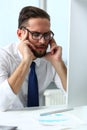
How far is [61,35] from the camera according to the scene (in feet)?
7.47

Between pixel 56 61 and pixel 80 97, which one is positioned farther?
pixel 56 61

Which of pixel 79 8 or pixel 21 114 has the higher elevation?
pixel 79 8

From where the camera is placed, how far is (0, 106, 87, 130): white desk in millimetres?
847

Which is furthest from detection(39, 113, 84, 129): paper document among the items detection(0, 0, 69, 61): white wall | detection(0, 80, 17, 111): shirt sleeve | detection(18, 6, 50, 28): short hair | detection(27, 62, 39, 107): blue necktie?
detection(0, 0, 69, 61): white wall

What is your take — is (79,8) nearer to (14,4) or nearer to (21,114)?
(21,114)

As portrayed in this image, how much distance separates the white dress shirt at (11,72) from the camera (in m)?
1.12

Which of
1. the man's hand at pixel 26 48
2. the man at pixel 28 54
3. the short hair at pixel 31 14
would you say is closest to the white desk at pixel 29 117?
the man at pixel 28 54

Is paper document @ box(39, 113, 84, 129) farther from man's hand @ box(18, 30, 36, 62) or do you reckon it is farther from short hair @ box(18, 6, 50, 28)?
short hair @ box(18, 6, 50, 28)

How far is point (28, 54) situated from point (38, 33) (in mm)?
A: 118

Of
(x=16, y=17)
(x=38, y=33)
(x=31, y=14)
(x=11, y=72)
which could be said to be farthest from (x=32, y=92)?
(x=16, y=17)

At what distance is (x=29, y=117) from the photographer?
0.96m

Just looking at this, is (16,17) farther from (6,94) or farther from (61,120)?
(61,120)

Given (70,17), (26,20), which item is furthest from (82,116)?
(26,20)

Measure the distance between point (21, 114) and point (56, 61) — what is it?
0.48m
